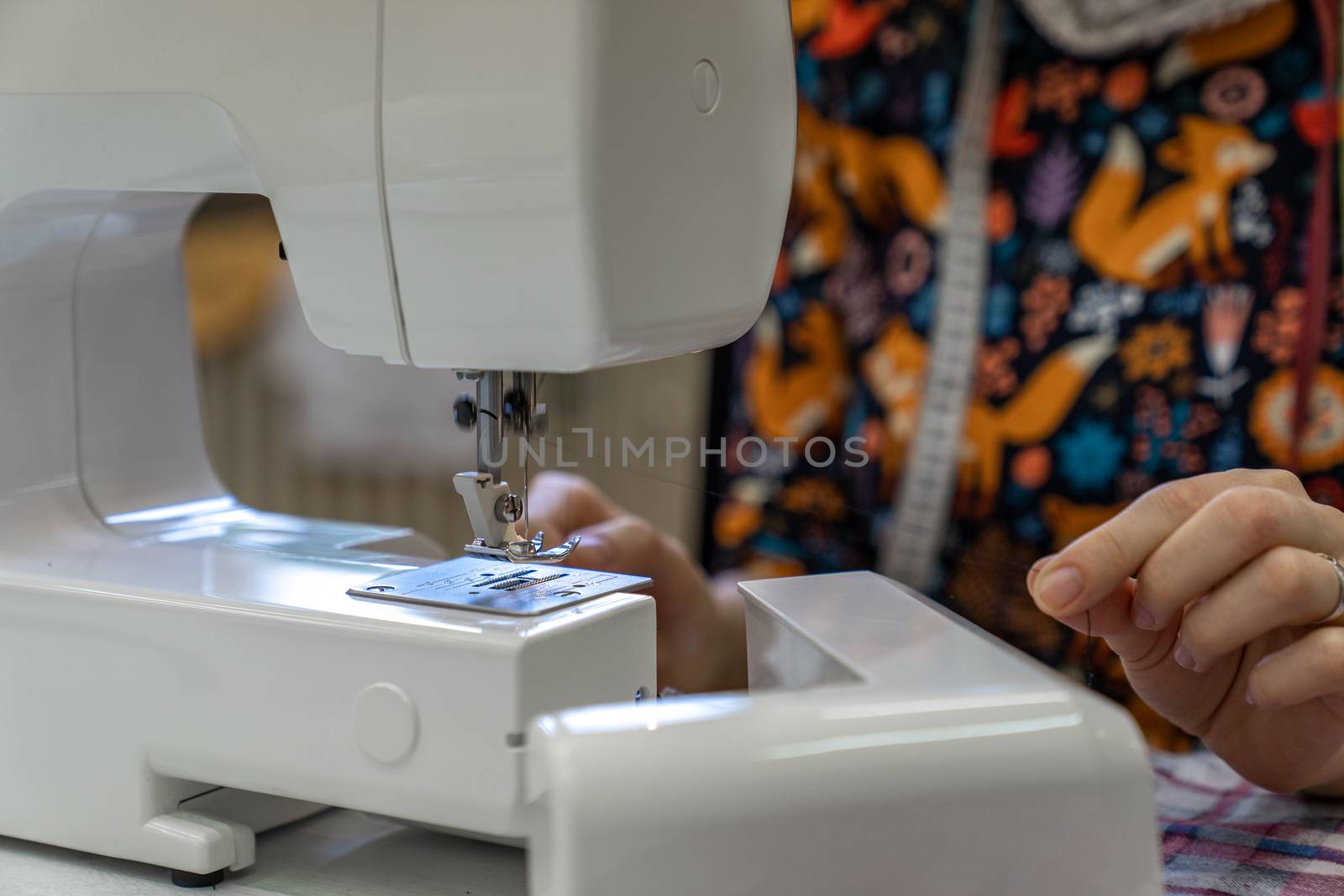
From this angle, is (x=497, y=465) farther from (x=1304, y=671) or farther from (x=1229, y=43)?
(x=1229, y=43)

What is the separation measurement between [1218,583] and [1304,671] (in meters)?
0.08

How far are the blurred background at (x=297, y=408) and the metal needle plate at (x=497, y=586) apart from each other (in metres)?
1.58

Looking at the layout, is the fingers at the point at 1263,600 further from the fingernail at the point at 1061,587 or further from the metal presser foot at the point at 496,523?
the metal presser foot at the point at 496,523

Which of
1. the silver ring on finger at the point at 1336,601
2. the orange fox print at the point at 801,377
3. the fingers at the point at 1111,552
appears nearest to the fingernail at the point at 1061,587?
the fingers at the point at 1111,552

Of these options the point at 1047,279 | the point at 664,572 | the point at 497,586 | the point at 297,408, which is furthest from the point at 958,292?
the point at 297,408

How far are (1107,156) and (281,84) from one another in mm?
920

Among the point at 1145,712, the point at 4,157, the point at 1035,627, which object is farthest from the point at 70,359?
the point at 1145,712

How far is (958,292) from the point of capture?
135cm

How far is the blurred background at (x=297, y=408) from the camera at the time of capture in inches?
101

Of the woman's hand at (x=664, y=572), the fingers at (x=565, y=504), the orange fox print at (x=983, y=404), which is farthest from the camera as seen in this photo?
the orange fox print at (x=983, y=404)

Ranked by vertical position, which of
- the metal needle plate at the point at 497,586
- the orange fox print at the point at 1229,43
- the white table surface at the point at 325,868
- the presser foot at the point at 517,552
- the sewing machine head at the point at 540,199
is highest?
the orange fox print at the point at 1229,43

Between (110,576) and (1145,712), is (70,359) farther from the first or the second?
(1145,712)

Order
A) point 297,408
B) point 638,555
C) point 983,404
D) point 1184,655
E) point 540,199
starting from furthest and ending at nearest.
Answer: point 297,408 < point 983,404 < point 638,555 < point 1184,655 < point 540,199

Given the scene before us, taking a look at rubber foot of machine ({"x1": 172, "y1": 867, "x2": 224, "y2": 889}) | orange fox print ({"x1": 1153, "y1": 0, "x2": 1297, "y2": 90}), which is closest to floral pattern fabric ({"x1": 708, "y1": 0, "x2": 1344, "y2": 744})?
orange fox print ({"x1": 1153, "y1": 0, "x2": 1297, "y2": 90})
